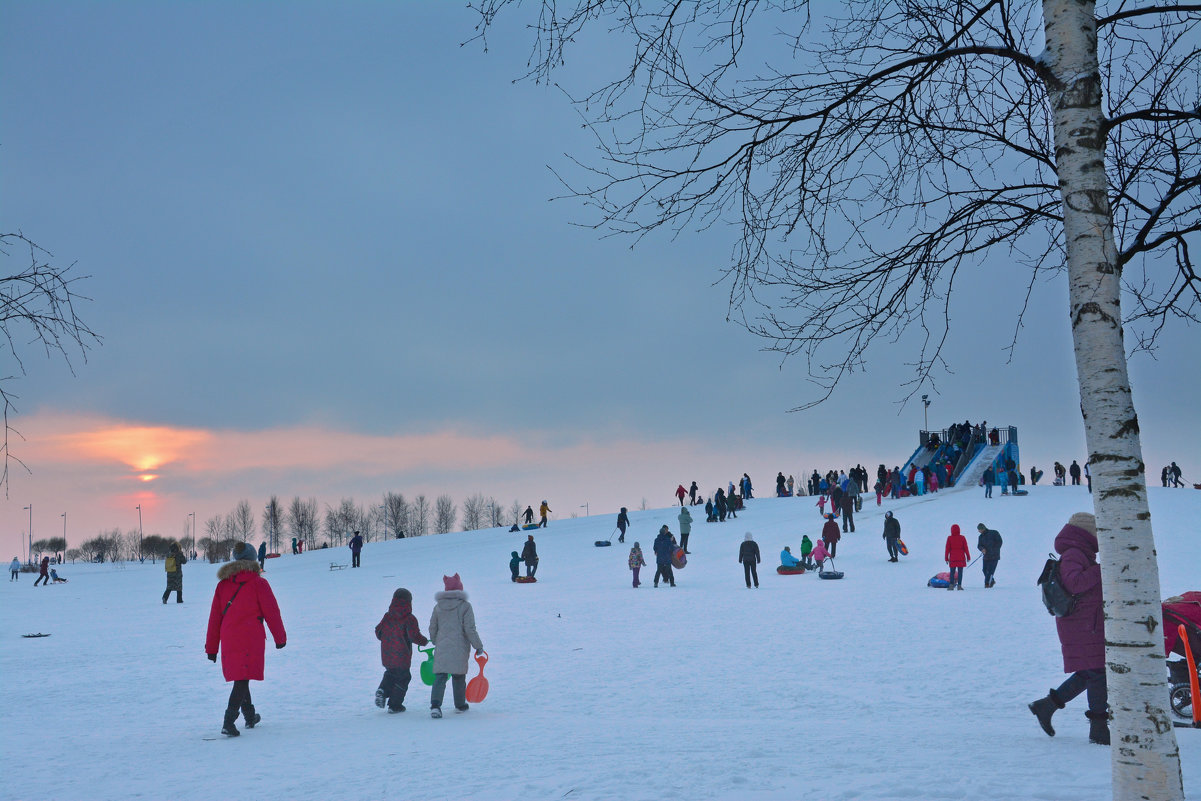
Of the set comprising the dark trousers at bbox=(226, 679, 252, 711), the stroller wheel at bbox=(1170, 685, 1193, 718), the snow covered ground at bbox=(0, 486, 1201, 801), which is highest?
the dark trousers at bbox=(226, 679, 252, 711)

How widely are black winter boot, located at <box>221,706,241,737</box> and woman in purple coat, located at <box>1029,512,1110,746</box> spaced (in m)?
7.46

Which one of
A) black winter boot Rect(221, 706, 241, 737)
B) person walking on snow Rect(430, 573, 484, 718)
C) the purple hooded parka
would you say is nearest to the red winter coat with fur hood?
black winter boot Rect(221, 706, 241, 737)

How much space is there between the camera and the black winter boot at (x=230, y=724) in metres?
9.12

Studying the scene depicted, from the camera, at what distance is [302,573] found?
40.9 meters

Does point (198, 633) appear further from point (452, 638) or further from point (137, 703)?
point (452, 638)

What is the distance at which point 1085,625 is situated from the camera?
7246mm

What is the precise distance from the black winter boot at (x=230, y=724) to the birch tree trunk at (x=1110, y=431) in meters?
7.74

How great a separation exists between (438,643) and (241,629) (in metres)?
2.04

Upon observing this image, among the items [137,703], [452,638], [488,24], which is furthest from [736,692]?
[488,24]

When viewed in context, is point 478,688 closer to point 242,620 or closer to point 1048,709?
point 242,620

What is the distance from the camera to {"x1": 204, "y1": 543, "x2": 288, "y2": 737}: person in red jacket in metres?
9.22

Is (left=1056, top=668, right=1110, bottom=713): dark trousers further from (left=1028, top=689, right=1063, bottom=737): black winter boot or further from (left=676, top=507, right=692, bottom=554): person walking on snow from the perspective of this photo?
(left=676, top=507, right=692, bottom=554): person walking on snow

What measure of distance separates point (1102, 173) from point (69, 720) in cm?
1115

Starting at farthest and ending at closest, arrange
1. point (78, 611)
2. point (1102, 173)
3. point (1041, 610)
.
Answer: point (78, 611) → point (1041, 610) → point (1102, 173)
